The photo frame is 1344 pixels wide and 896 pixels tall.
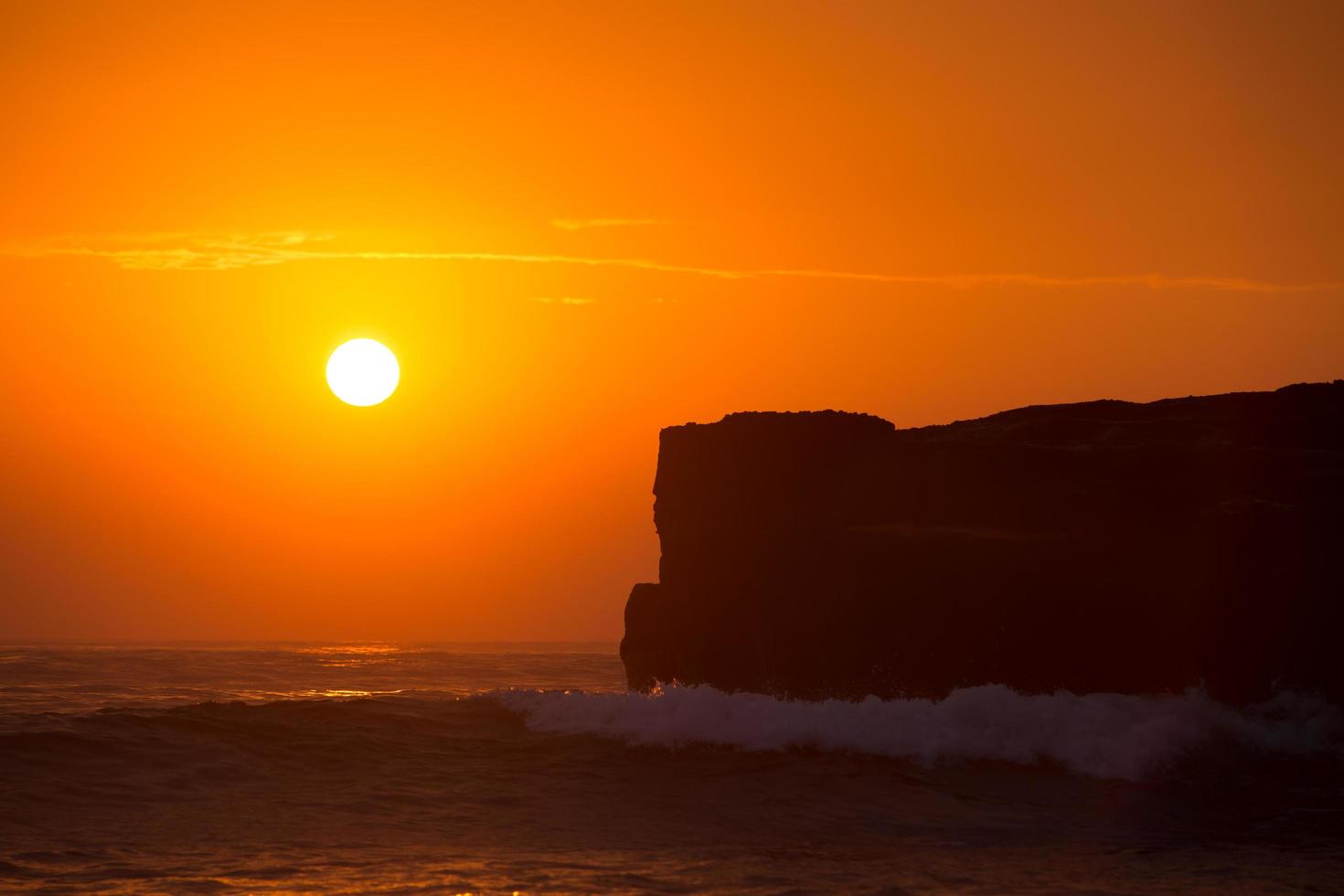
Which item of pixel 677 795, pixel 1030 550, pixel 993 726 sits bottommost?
pixel 677 795

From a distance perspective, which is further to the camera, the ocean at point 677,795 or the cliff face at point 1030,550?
the cliff face at point 1030,550

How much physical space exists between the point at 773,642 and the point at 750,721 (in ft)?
24.1

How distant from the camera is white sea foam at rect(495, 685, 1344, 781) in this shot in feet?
78.1

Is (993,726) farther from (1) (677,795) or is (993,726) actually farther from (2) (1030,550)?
(1) (677,795)

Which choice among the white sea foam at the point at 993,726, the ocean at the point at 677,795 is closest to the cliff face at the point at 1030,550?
the white sea foam at the point at 993,726

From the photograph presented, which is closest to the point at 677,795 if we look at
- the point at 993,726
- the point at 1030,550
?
the point at 993,726

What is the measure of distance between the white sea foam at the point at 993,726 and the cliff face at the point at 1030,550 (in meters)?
1.43

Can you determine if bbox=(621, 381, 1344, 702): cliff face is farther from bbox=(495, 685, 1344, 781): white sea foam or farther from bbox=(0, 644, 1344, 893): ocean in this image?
bbox=(0, 644, 1344, 893): ocean

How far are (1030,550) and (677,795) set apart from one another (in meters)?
11.9

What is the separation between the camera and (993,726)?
25.1 m

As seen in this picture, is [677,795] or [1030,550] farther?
[1030,550]

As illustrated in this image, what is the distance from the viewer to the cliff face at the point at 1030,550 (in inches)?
1065

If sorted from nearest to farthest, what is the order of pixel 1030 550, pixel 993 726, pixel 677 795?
pixel 677 795 < pixel 993 726 < pixel 1030 550

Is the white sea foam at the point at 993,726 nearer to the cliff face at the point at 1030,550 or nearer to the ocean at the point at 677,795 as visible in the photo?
the ocean at the point at 677,795
